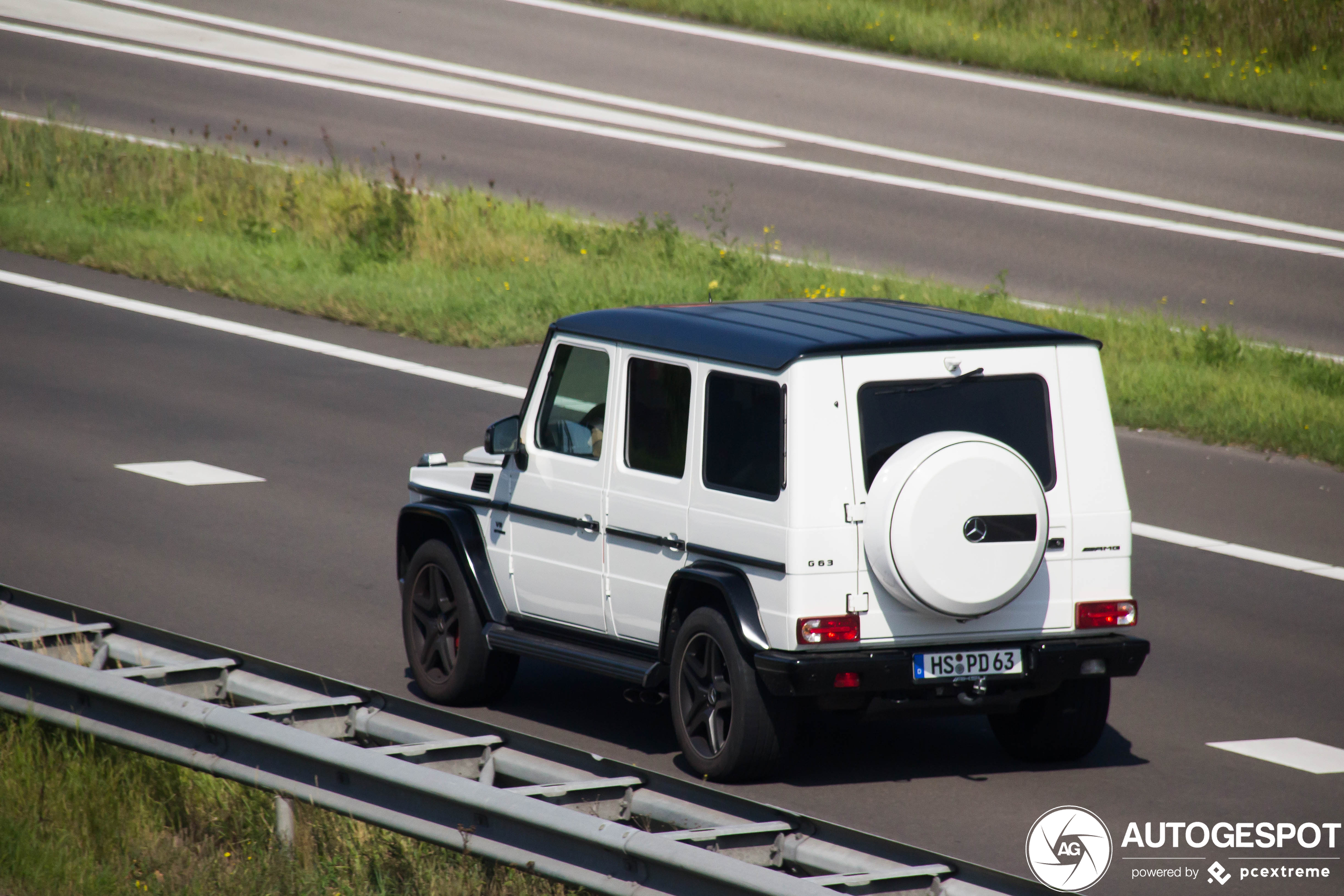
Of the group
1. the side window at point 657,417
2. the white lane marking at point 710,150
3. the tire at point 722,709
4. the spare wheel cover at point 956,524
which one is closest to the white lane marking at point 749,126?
the white lane marking at point 710,150

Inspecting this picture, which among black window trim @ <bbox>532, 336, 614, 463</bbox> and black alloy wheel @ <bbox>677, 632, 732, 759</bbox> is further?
black window trim @ <bbox>532, 336, 614, 463</bbox>

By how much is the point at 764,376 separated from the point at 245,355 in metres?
11.1

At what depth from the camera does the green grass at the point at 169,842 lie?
24.5ft

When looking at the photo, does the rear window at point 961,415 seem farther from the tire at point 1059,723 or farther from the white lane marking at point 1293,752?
the white lane marking at point 1293,752

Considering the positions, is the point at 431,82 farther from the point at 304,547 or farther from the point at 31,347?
the point at 304,547

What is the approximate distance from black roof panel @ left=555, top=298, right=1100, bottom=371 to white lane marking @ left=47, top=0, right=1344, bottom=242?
1651cm

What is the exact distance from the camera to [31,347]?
18688mm

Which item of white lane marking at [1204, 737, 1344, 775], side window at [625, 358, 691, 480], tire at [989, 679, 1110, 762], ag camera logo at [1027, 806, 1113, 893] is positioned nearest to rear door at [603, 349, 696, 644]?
side window at [625, 358, 691, 480]

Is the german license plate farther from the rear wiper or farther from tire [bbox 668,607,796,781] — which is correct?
the rear wiper

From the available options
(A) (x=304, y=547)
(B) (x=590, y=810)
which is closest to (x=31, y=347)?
(A) (x=304, y=547)

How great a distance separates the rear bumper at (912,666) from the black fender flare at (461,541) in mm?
1983

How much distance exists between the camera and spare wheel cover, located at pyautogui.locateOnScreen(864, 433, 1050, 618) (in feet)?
27.3

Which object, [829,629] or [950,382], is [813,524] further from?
[950,382]

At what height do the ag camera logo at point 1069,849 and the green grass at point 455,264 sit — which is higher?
the green grass at point 455,264
